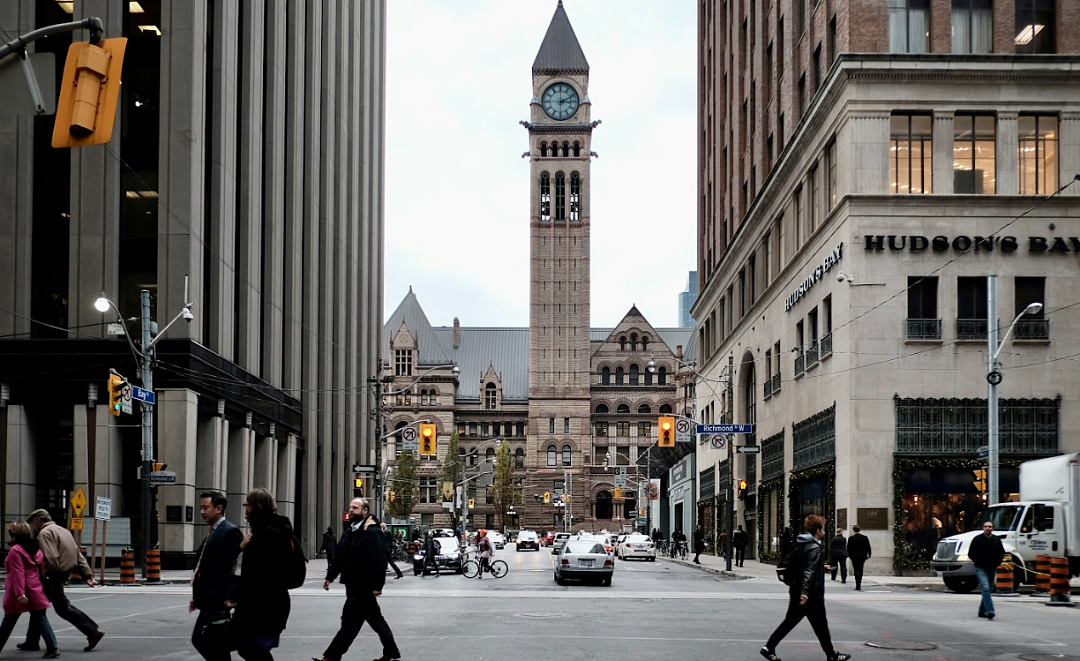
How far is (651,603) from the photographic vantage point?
26000mm

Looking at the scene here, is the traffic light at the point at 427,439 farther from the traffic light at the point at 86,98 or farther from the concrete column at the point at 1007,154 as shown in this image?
the traffic light at the point at 86,98

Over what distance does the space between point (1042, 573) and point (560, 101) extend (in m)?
121

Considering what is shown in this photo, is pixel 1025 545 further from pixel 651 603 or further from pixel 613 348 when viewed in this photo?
pixel 613 348

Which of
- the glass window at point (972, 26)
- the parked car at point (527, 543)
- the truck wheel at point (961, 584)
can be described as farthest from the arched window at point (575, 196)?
the truck wheel at point (961, 584)

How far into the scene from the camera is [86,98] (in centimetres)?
1017

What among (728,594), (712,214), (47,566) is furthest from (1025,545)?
(712,214)

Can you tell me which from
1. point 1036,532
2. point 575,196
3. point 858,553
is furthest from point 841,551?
point 575,196

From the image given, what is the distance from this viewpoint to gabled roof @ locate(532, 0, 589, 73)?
473ft

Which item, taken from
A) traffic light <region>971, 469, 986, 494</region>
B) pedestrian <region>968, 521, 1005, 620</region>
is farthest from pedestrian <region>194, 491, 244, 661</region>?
traffic light <region>971, 469, 986, 494</region>

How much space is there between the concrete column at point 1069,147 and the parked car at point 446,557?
23810mm

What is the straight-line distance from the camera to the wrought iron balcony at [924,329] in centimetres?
3912

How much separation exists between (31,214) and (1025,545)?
32.3 metres

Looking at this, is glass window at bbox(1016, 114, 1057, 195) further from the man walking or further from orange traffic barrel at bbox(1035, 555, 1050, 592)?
the man walking

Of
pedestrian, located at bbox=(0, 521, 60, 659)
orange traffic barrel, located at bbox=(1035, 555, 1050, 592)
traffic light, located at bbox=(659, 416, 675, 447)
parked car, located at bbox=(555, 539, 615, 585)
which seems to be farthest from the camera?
traffic light, located at bbox=(659, 416, 675, 447)
